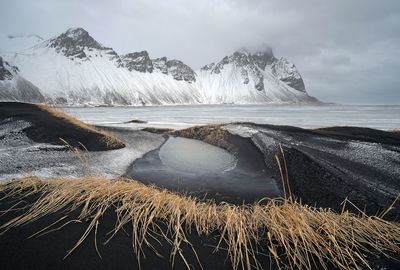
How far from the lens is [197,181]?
620 cm

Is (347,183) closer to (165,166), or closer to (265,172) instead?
(265,172)

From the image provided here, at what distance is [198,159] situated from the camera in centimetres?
884

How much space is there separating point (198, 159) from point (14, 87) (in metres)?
208

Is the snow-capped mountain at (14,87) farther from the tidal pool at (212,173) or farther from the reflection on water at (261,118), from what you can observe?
the tidal pool at (212,173)

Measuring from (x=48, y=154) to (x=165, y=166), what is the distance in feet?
12.9

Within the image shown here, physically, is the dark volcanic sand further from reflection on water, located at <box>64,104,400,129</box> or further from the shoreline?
Result: reflection on water, located at <box>64,104,400,129</box>

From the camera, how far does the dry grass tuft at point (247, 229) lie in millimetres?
1628

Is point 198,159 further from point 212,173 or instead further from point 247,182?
point 247,182

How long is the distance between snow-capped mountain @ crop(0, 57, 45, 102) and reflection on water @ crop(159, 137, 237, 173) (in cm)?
17514

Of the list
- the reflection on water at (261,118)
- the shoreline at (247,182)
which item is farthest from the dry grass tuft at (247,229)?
the reflection on water at (261,118)

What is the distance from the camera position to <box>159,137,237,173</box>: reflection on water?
24.9 ft

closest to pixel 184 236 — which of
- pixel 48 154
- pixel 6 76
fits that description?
pixel 48 154

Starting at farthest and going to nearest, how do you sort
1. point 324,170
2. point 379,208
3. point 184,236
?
point 324,170, point 379,208, point 184,236

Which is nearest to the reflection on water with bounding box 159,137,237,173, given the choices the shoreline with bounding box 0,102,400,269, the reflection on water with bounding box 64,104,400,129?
the shoreline with bounding box 0,102,400,269
